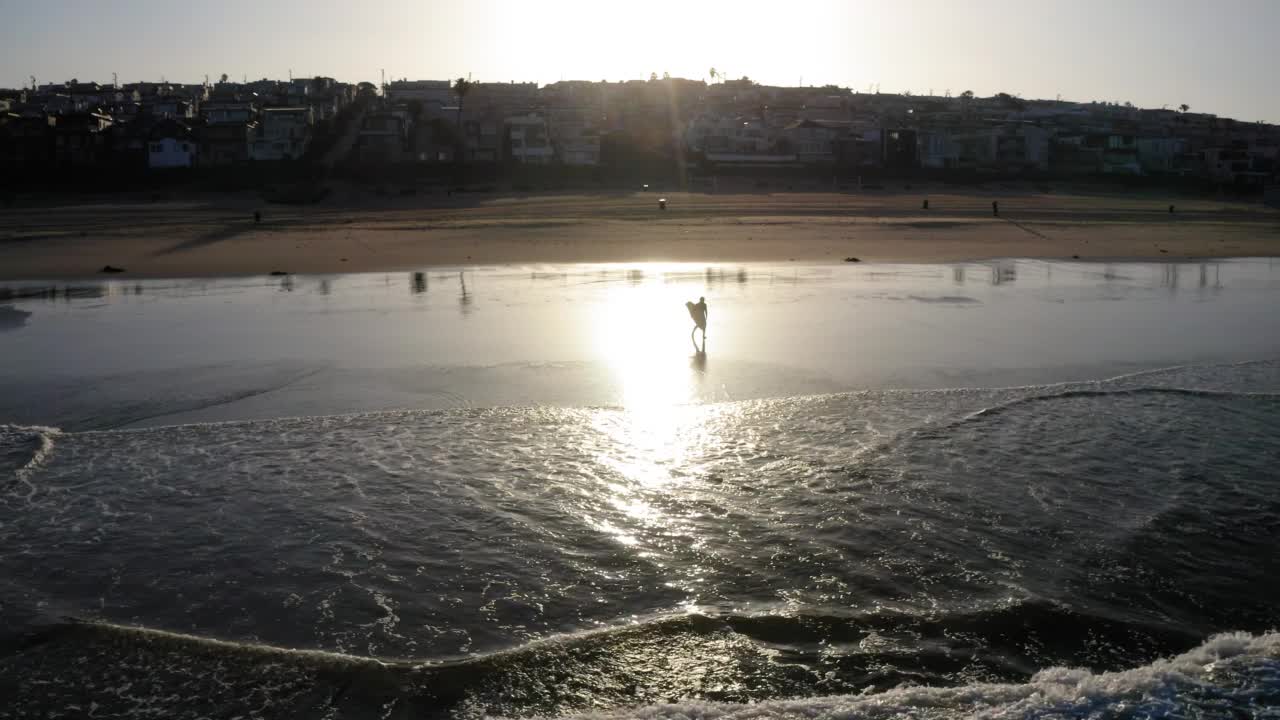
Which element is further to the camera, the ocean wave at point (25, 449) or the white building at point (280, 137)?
the white building at point (280, 137)

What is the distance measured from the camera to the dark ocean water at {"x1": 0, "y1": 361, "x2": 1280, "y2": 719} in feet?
15.5

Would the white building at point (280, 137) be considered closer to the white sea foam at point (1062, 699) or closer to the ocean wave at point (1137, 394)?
the ocean wave at point (1137, 394)

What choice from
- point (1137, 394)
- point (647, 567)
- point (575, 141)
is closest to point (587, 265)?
point (1137, 394)

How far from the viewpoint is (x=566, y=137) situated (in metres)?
86.1

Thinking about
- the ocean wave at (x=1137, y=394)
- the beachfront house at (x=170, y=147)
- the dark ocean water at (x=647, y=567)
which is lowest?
Result: the dark ocean water at (x=647, y=567)

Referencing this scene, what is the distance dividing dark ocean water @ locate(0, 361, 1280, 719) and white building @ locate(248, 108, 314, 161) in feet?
248

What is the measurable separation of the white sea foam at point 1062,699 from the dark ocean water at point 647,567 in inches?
0.6

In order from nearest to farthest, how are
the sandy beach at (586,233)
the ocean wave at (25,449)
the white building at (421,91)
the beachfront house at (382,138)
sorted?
the ocean wave at (25,449)
the sandy beach at (586,233)
the beachfront house at (382,138)
the white building at (421,91)

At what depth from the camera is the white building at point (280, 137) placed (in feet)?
255

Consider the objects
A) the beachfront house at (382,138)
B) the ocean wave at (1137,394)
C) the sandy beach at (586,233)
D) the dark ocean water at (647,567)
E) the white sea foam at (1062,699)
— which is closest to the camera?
the white sea foam at (1062,699)

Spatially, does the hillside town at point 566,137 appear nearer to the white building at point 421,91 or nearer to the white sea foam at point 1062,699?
the white building at point 421,91

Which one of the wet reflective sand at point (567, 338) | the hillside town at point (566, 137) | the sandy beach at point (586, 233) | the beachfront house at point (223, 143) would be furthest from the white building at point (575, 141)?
the wet reflective sand at point (567, 338)

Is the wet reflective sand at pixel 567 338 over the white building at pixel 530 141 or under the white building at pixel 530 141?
under

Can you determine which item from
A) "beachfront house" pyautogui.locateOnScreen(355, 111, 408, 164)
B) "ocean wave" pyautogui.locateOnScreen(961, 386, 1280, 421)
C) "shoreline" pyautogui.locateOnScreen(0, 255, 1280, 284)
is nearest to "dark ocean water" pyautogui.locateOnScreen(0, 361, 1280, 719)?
"ocean wave" pyautogui.locateOnScreen(961, 386, 1280, 421)
